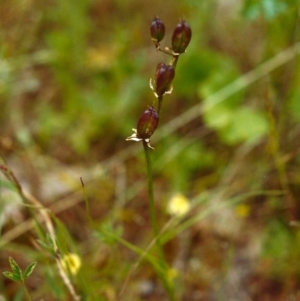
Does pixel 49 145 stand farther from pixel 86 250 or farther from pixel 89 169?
pixel 86 250

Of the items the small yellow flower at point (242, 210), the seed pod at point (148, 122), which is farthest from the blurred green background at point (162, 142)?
the seed pod at point (148, 122)

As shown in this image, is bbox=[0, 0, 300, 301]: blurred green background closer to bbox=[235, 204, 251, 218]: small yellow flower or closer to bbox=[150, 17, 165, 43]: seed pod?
bbox=[235, 204, 251, 218]: small yellow flower

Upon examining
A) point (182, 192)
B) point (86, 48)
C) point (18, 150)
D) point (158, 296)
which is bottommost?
point (158, 296)

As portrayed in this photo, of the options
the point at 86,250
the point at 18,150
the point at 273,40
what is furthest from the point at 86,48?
the point at 86,250

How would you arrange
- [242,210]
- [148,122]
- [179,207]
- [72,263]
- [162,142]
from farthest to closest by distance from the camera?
[162,142]
[242,210]
[179,207]
[72,263]
[148,122]

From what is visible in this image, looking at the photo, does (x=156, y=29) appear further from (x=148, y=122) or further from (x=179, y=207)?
(x=179, y=207)

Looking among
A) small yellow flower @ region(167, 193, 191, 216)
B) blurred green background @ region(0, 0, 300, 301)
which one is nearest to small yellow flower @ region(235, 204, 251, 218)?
blurred green background @ region(0, 0, 300, 301)

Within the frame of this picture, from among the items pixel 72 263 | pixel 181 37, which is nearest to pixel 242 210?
pixel 72 263

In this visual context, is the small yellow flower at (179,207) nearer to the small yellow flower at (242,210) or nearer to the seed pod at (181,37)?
the small yellow flower at (242,210)
